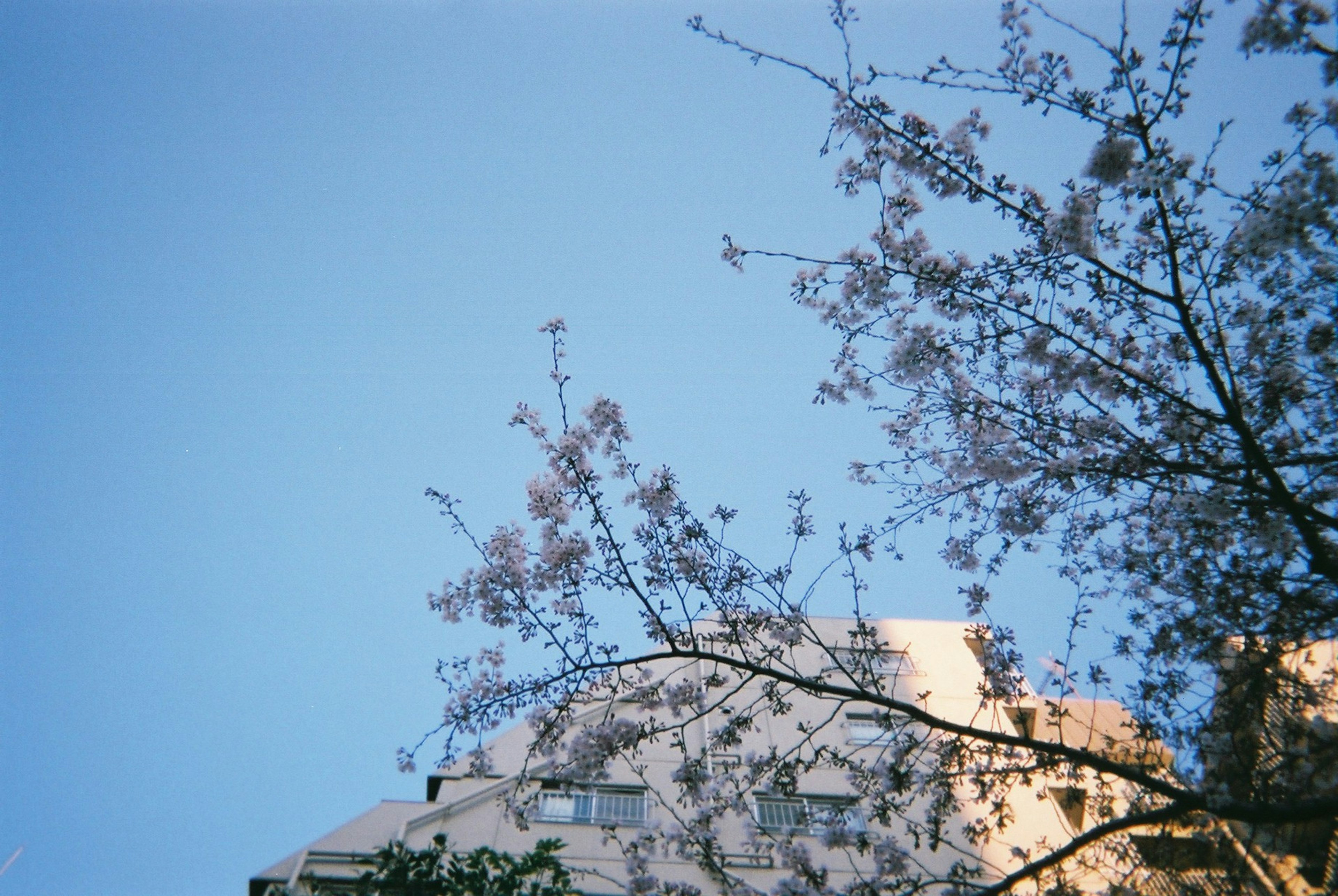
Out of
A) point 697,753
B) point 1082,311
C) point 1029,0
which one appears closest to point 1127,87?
point 1029,0

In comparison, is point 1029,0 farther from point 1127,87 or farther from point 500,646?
point 500,646

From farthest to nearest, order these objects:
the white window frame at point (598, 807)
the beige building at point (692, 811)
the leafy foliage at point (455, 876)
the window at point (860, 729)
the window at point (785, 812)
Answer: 1. the window at point (860, 729)
2. the white window frame at point (598, 807)
3. the window at point (785, 812)
4. the beige building at point (692, 811)
5. the leafy foliage at point (455, 876)

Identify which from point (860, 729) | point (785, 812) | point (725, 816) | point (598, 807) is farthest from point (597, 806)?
point (860, 729)

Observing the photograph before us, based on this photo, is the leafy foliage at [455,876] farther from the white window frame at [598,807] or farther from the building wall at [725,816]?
the white window frame at [598,807]

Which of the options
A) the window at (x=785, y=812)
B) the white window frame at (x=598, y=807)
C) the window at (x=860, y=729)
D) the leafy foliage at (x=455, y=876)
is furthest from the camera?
the window at (x=860, y=729)

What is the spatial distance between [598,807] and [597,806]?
0.05ft

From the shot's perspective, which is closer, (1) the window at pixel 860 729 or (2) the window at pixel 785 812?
(2) the window at pixel 785 812

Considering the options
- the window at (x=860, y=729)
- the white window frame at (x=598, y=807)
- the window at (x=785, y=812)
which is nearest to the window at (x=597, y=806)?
the white window frame at (x=598, y=807)

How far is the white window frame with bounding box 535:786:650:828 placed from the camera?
1125 centimetres

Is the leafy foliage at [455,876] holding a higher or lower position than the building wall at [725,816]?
lower

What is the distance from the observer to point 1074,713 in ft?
45.4

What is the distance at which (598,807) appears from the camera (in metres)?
11.6

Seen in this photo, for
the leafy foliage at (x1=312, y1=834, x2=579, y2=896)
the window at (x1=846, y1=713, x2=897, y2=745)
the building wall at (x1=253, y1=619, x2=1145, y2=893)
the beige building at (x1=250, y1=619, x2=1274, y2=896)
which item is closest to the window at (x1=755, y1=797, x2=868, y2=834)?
the beige building at (x1=250, y1=619, x2=1274, y2=896)

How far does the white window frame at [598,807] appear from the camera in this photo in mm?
11250
